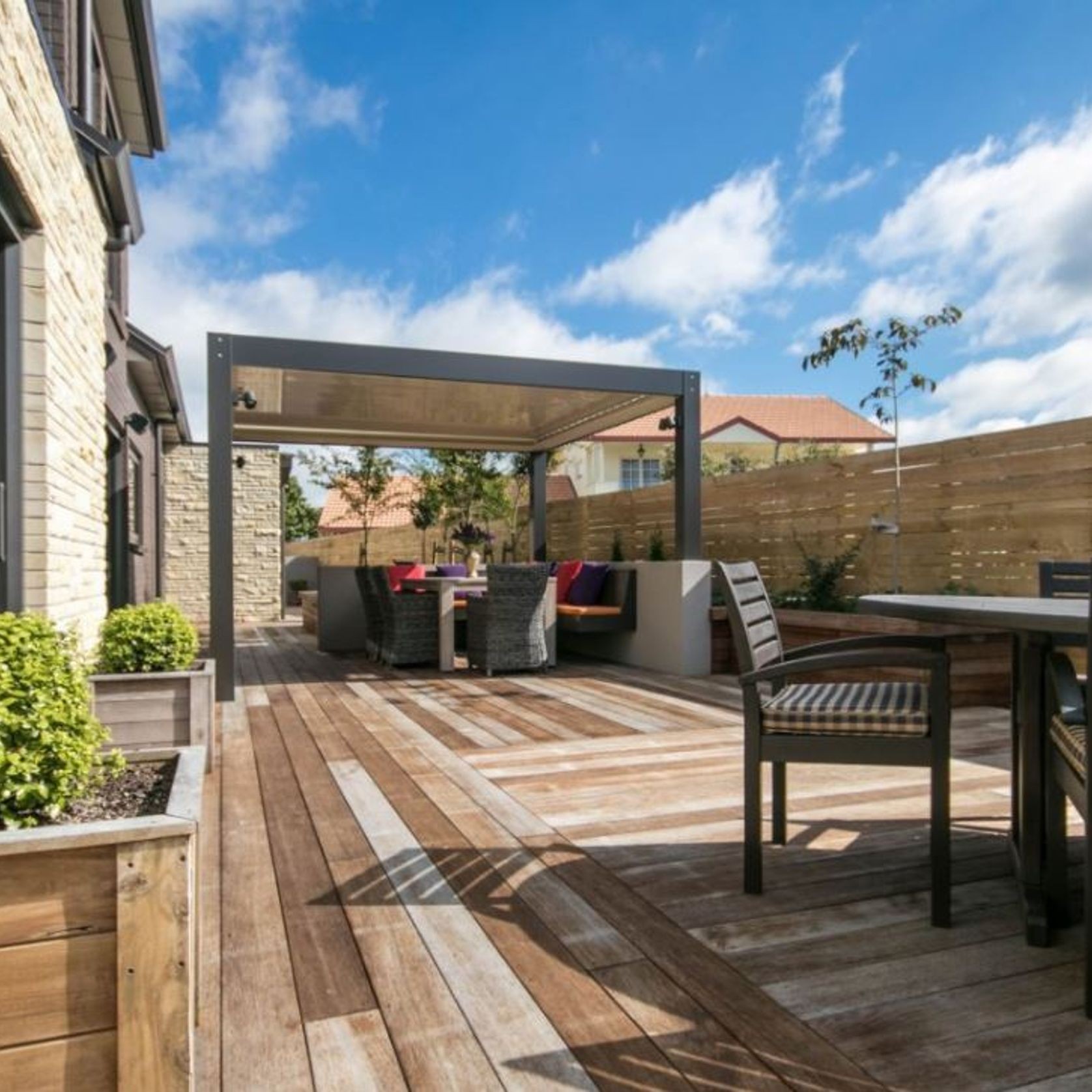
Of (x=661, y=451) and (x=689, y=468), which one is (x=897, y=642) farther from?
(x=661, y=451)

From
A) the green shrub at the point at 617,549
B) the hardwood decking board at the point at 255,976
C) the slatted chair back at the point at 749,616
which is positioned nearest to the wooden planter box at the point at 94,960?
the hardwood decking board at the point at 255,976

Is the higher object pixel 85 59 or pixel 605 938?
pixel 85 59

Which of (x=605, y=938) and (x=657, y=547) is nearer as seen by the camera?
(x=605, y=938)

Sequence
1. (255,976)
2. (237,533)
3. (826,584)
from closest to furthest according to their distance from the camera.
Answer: (255,976) < (826,584) < (237,533)

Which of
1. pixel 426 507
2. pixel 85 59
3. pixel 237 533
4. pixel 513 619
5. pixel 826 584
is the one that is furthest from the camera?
pixel 426 507

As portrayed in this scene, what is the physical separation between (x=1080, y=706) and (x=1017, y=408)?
2727 centimetres

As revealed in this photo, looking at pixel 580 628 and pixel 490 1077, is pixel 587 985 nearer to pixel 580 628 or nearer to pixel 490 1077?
pixel 490 1077

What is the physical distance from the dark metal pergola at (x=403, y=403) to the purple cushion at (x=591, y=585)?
3.19 ft

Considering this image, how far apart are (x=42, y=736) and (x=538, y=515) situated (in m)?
8.80

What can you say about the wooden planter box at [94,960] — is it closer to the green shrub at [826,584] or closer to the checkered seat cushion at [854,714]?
the checkered seat cushion at [854,714]

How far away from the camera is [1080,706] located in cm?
220

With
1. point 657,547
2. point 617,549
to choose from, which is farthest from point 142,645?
point 617,549

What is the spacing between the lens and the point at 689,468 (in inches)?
281

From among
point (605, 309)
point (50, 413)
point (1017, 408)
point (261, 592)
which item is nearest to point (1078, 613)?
point (50, 413)
